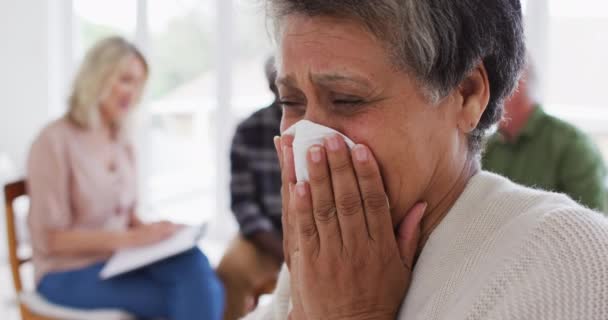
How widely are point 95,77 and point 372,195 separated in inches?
83.2

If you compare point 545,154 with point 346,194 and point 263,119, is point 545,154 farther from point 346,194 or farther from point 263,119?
point 346,194

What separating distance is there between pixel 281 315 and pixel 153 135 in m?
4.43

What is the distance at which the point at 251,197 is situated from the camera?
2.59m

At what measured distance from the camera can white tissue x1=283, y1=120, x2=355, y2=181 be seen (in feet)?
2.92

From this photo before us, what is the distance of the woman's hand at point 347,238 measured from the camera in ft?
2.90

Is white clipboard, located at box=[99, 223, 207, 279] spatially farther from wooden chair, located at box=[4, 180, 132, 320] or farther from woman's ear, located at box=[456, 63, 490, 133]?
woman's ear, located at box=[456, 63, 490, 133]

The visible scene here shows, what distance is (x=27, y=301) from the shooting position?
2.36 meters

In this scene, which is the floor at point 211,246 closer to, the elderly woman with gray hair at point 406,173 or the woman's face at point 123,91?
the woman's face at point 123,91

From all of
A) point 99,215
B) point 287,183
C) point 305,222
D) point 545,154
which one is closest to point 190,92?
point 99,215

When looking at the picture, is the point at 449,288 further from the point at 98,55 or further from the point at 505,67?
the point at 98,55

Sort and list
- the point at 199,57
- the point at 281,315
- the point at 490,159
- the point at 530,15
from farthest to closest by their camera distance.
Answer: the point at 199,57
the point at 530,15
the point at 490,159
the point at 281,315

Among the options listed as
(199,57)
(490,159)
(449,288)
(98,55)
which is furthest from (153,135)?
(449,288)

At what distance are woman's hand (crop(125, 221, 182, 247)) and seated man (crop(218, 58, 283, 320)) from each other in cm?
24

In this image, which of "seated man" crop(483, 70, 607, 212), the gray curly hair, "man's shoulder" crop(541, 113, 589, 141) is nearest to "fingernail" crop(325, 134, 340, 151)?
the gray curly hair
